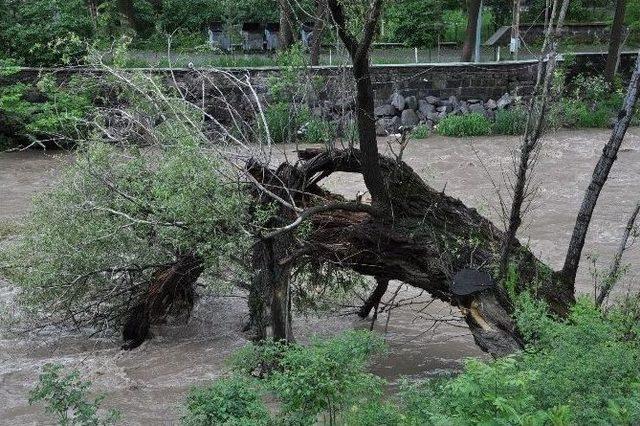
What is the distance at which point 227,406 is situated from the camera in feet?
16.9

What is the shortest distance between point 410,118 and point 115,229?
1421 centimetres

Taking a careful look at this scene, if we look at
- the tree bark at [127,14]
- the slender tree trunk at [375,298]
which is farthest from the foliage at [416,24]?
the slender tree trunk at [375,298]

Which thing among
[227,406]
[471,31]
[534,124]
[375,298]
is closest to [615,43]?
[471,31]

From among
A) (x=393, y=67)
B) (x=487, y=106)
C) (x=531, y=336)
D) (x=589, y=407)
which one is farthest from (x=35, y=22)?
(x=589, y=407)

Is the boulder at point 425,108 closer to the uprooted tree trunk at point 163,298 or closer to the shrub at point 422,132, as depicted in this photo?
the shrub at point 422,132

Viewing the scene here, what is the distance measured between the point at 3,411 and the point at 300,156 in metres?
3.83

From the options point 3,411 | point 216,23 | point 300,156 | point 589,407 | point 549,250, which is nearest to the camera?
point 589,407

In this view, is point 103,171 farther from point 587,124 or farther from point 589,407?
point 587,124

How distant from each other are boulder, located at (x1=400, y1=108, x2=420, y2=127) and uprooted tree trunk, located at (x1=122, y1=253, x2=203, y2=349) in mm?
12571

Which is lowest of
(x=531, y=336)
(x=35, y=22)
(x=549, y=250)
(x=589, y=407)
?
(x=549, y=250)

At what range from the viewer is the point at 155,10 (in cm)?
Answer: 2655

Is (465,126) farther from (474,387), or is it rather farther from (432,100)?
(474,387)

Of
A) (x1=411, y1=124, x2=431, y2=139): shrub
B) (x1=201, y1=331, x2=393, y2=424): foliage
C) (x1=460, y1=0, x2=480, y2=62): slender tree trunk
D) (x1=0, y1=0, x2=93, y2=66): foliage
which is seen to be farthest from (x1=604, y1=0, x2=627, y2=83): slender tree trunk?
Answer: (x1=201, y1=331, x2=393, y2=424): foliage

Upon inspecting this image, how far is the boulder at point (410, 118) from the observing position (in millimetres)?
21375
